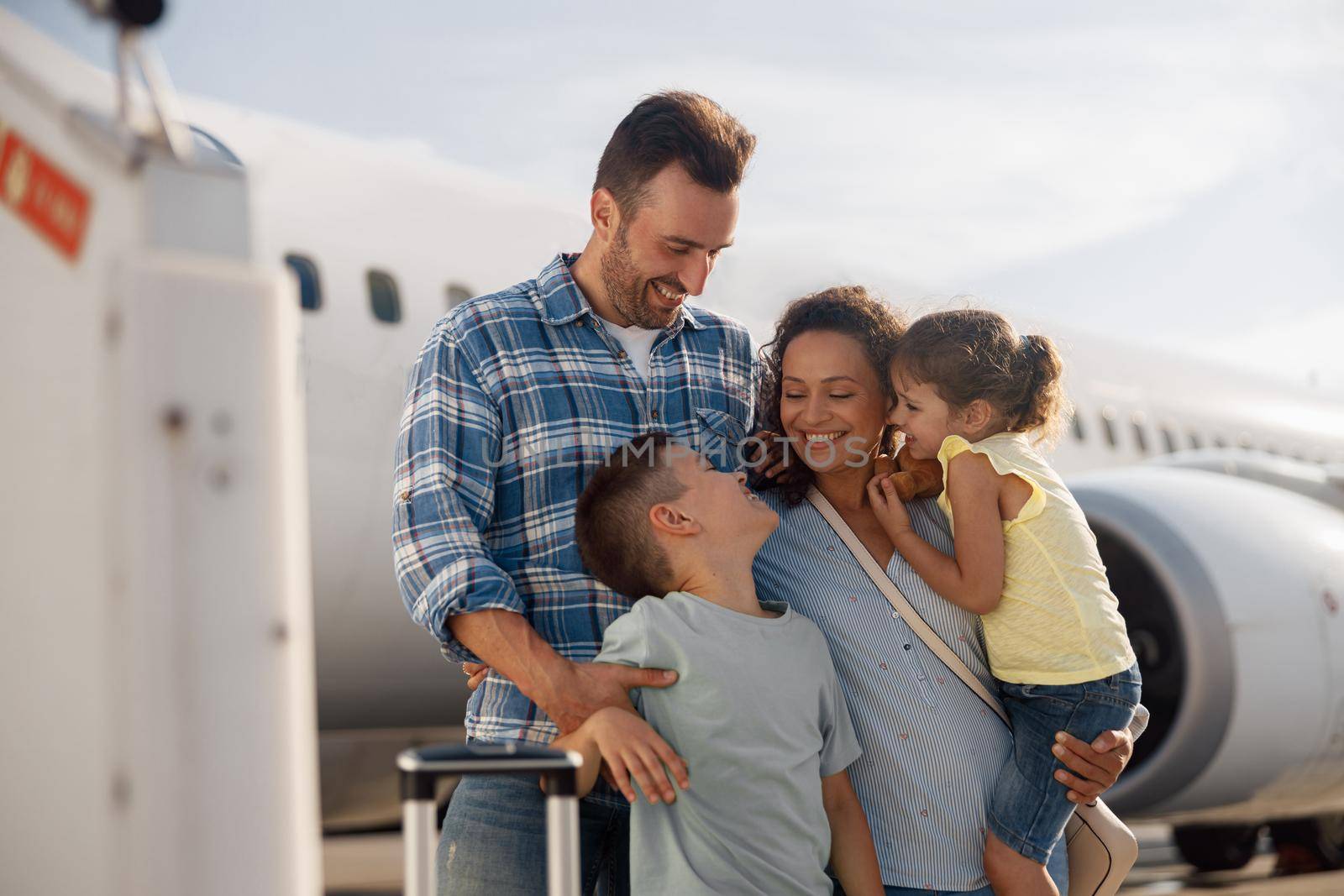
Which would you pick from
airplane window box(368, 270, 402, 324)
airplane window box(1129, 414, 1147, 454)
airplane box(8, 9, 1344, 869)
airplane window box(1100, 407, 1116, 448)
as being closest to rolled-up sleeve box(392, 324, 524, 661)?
airplane box(8, 9, 1344, 869)

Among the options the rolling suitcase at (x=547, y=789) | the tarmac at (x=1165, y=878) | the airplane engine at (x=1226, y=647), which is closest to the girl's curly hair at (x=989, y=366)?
the rolling suitcase at (x=547, y=789)

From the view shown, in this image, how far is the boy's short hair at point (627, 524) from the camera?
5.16 ft

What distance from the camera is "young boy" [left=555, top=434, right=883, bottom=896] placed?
55.2 inches

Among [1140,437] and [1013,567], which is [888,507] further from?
[1140,437]

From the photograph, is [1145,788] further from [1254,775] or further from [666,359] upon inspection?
[666,359]

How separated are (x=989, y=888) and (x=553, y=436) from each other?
32.5 inches

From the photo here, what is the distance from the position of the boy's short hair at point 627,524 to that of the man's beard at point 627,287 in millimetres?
260

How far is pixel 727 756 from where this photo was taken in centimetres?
142

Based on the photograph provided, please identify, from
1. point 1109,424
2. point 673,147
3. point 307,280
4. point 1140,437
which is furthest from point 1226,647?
point 1140,437

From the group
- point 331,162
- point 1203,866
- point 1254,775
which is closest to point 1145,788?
point 1254,775

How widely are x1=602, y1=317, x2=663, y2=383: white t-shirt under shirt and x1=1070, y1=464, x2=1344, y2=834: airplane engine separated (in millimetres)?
2376

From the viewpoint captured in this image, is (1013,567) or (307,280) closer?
(1013,567)

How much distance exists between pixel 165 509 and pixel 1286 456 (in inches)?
392

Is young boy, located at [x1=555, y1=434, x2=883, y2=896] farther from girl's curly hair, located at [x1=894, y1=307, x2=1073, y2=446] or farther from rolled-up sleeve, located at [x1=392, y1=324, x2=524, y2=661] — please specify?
girl's curly hair, located at [x1=894, y1=307, x2=1073, y2=446]
